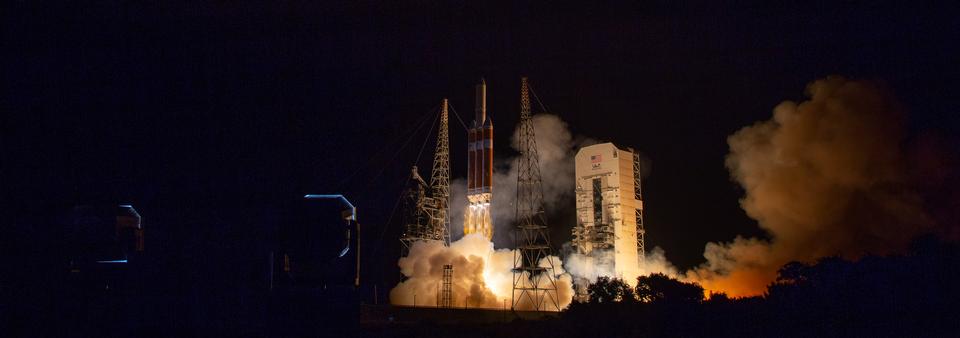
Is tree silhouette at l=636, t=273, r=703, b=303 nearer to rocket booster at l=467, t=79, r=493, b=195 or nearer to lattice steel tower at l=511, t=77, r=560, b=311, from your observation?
lattice steel tower at l=511, t=77, r=560, b=311

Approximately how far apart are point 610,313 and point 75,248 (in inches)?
676

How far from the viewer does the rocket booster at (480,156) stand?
5372 centimetres

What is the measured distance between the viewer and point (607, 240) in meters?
50.5

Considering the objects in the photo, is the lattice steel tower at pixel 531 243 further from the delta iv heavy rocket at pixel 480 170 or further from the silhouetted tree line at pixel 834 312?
the silhouetted tree line at pixel 834 312

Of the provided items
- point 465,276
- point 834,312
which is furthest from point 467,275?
point 834,312

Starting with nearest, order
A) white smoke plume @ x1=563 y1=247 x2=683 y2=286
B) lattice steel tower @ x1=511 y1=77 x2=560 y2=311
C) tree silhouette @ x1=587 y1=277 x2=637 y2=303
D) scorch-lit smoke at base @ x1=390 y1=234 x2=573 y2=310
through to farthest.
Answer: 1. tree silhouette @ x1=587 y1=277 x2=637 y2=303
2. lattice steel tower @ x1=511 y1=77 x2=560 y2=311
3. scorch-lit smoke at base @ x1=390 y1=234 x2=573 y2=310
4. white smoke plume @ x1=563 y1=247 x2=683 y2=286

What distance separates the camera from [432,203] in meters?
58.7

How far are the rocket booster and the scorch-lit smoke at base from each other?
394cm

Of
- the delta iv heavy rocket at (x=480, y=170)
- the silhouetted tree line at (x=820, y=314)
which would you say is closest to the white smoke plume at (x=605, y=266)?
the delta iv heavy rocket at (x=480, y=170)

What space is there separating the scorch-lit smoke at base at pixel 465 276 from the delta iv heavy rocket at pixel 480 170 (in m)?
2.06

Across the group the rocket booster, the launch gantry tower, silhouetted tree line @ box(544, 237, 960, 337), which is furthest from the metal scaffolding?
silhouetted tree line @ box(544, 237, 960, 337)

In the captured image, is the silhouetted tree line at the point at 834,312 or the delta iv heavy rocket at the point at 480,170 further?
the delta iv heavy rocket at the point at 480,170

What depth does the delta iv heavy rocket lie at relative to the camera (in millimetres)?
53750

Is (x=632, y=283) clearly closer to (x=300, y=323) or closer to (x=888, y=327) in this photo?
(x=888, y=327)
